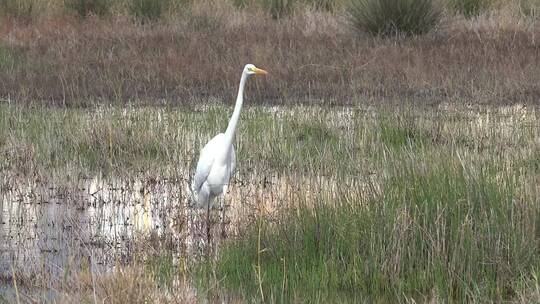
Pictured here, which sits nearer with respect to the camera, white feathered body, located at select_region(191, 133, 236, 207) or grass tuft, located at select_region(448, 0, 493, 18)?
white feathered body, located at select_region(191, 133, 236, 207)

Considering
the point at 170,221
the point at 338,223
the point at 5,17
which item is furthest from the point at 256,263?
the point at 5,17

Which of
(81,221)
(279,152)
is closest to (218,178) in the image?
(81,221)

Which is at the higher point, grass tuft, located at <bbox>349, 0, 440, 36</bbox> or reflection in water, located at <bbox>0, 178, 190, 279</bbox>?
reflection in water, located at <bbox>0, 178, 190, 279</bbox>

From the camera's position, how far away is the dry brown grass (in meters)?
12.2

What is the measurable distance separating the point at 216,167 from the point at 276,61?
700 centimetres

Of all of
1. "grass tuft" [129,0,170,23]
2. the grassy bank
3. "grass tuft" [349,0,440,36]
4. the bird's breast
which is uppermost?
the grassy bank

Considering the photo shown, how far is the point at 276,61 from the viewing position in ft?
44.9

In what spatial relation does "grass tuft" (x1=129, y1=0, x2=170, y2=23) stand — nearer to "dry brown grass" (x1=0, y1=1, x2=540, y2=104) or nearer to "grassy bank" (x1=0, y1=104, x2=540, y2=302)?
"dry brown grass" (x1=0, y1=1, x2=540, y2=104)

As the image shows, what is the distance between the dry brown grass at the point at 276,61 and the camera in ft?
40.0

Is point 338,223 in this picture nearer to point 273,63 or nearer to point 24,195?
point 24,195

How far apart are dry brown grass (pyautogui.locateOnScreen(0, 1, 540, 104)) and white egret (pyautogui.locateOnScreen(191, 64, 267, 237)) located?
4.30 m

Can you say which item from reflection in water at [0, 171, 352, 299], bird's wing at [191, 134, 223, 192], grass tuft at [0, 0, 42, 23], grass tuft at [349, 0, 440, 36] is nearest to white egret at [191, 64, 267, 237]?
bird's wing at [191, 134, 223, 192]

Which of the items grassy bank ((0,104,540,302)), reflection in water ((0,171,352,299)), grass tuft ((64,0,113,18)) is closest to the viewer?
grassy bank ((0,104,540,302))

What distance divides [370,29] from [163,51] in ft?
9.27
